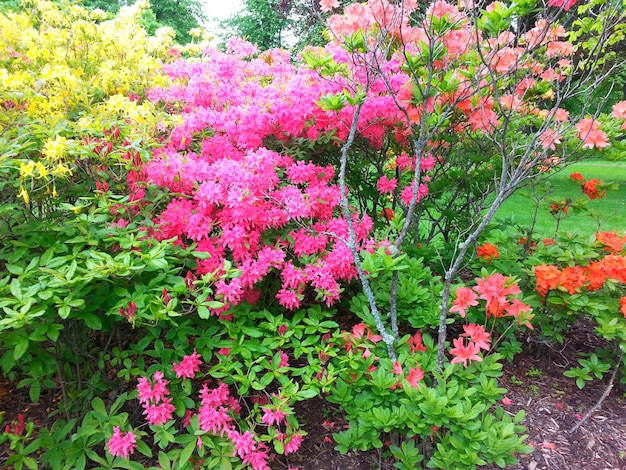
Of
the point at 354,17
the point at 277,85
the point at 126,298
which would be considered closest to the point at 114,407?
the point at 126,298

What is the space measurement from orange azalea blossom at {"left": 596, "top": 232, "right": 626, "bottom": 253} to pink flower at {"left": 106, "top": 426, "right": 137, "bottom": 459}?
104 inches

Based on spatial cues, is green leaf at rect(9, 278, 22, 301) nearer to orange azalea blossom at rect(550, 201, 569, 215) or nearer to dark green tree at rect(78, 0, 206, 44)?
orange azalea blossom at rect(550, 201, 569, 215)

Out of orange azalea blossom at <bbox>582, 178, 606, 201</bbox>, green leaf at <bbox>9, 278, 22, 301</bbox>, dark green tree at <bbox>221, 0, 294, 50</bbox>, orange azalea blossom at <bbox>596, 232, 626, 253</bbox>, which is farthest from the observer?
dark green tree at <bbox>221, 0, 294, 50</bbox>

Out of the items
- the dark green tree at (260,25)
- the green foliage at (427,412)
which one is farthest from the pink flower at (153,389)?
the dark green tree at (260,25)

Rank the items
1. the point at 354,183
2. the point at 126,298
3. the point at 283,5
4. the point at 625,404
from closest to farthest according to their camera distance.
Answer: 1. the point at 126,298
2. the point at 625,404
3. the point at 354,183
4. the point at 283,5

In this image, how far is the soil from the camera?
79.5 inches

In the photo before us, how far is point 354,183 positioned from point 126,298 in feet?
5.64

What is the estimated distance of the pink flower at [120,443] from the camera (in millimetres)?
1728

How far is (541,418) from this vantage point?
224 centimetres

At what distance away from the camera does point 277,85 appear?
241 cm

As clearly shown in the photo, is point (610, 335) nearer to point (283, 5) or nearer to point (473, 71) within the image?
point (473, 71)

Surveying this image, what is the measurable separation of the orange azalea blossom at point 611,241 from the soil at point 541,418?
666 millimetres

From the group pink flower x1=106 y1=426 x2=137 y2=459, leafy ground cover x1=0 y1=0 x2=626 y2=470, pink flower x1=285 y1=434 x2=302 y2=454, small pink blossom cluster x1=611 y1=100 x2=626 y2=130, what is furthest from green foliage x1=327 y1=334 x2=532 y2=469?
small pink blossom cluster x1=611 y1=100 x2=626 y2=130

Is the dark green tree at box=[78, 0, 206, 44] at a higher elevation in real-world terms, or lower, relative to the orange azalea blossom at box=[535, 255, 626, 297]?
higher
